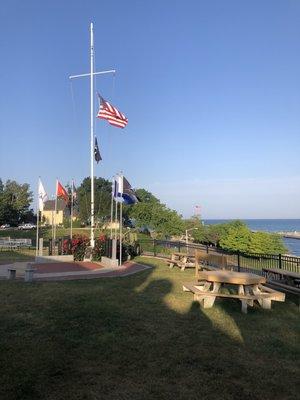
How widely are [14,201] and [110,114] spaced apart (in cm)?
5519

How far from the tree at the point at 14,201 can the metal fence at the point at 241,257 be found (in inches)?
1755

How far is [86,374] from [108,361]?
515 millimetres

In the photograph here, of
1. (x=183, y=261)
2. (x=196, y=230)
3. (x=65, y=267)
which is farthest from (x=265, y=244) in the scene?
(x=65, y=267)

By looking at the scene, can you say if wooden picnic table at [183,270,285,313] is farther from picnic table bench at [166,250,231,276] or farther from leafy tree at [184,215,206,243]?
leafy tree at [184,215,206,243]

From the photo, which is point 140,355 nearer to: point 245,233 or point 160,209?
point 245,233

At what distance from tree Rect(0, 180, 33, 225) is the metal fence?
146 feet

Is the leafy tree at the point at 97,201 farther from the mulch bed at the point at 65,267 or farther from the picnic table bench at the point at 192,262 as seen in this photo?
the picnic table bench at the point at 192,262

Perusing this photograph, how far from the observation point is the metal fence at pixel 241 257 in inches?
551

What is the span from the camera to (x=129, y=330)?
718cm

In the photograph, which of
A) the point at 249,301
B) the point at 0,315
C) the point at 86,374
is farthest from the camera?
the point at 249,301

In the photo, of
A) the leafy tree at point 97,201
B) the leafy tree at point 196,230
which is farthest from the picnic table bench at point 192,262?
the leafy tree at point 196,230

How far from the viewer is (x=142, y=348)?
6.22m

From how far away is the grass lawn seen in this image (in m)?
4.79

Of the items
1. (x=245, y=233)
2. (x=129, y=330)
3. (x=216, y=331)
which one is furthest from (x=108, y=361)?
(x=245, y=233)
